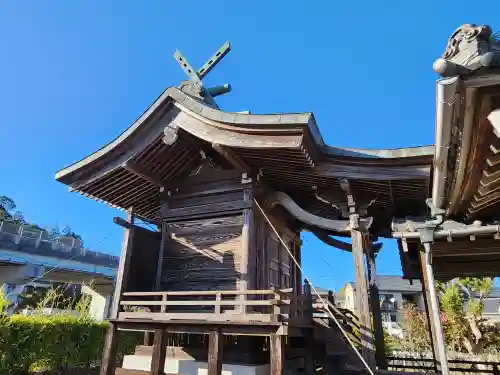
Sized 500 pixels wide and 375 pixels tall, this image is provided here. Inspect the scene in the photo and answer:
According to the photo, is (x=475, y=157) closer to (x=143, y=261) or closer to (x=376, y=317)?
(x=376, y=317)

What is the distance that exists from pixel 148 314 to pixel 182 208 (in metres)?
3.12

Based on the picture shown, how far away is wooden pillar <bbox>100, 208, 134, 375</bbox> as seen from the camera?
23.1ft

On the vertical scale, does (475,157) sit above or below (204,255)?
below

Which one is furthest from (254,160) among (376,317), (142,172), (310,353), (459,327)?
(459,327)

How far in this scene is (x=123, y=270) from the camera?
805cm

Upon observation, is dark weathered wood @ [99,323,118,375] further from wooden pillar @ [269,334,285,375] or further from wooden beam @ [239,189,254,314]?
wooden pillar @ [269,334,285,375]

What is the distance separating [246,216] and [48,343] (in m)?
7.27

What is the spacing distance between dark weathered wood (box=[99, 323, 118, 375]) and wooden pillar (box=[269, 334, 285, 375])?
3.70 metres

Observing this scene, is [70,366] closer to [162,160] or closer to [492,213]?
[162,160]

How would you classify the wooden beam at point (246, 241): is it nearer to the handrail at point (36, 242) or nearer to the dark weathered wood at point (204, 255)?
the dark weathered wood at point (204, 255)

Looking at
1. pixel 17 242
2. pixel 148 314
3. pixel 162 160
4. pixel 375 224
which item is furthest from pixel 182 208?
pixel 17 242

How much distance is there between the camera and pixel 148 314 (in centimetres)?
696

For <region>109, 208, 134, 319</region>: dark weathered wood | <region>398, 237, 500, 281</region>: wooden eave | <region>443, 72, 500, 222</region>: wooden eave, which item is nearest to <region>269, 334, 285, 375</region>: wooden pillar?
<region>398, 237, 500, 281</region>: wooden eave

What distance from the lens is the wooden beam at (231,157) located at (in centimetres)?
763
